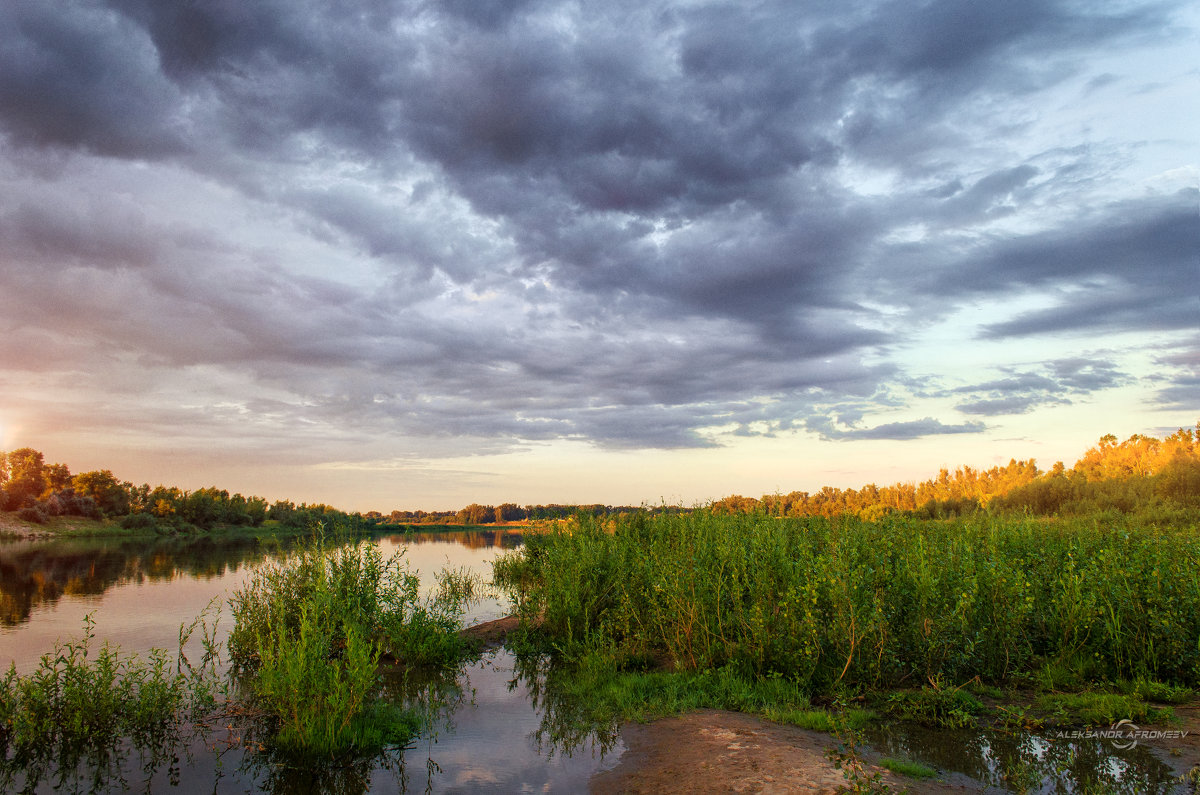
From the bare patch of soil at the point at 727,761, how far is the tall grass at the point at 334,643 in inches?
117

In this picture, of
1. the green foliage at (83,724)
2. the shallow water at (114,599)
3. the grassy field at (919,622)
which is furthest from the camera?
the shallow water at (114,599)

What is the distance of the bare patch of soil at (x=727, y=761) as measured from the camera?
5.34m

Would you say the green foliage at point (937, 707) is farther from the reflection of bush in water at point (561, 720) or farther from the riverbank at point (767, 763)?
the reflection of bush in water at point (561, 720)

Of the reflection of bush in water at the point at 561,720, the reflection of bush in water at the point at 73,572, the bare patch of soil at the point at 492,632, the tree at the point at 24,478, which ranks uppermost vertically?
the tree at the point at 24,478

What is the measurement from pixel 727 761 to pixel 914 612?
3.73 metres

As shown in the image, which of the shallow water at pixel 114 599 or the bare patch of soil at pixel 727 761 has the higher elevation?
the bare patch of soil at pixel 727 761

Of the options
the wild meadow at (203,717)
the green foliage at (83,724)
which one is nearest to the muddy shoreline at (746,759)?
the wild meadow at (203,717)

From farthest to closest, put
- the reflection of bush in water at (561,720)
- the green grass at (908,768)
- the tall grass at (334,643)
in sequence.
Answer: the reflection of bush in water at (561,720)
the tall grass at (334,643)
the green grass at (908,768)

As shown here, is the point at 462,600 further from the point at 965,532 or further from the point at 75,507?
the point at 75,507

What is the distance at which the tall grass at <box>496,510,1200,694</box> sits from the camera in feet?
25.5

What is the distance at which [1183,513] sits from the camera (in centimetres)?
2433

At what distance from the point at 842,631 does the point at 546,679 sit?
511cm

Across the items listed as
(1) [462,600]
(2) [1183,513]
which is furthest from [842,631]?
(2) [1183,513]

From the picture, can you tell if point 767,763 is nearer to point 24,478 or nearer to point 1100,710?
point 1100,710
